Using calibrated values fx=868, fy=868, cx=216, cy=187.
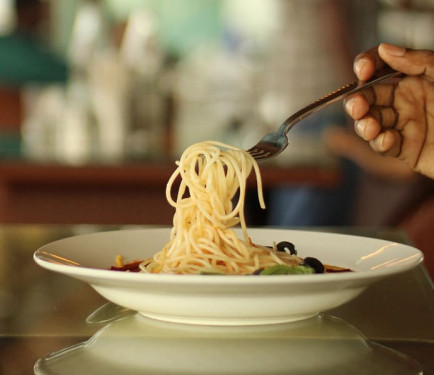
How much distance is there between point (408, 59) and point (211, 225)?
17.8 inches

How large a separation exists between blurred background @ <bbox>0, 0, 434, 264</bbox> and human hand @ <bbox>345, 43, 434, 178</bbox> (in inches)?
32.3

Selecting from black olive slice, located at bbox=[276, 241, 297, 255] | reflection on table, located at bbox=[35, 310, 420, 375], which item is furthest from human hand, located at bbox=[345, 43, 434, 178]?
reflection on table, located at bbox=[35, 310, 420, 375]

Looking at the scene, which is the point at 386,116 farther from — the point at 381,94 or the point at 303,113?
the point at 303,113

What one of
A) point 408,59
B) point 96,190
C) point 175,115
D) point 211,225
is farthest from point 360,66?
point 175,115

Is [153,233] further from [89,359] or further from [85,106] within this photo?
Answer: [85,106]

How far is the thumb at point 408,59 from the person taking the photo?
1.26 meters

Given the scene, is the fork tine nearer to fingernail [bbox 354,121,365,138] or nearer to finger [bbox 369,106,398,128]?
fingernail [bbox 354,121,365,138]

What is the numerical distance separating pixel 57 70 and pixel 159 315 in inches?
123

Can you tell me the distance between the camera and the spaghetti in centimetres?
97

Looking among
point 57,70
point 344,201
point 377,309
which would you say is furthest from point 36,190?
point 377,309

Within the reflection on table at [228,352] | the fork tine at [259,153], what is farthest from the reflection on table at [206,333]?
the fork tine at [259,153]

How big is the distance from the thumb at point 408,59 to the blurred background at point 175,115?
97cm

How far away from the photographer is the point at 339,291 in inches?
33.1

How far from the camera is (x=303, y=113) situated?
123 centimetres
